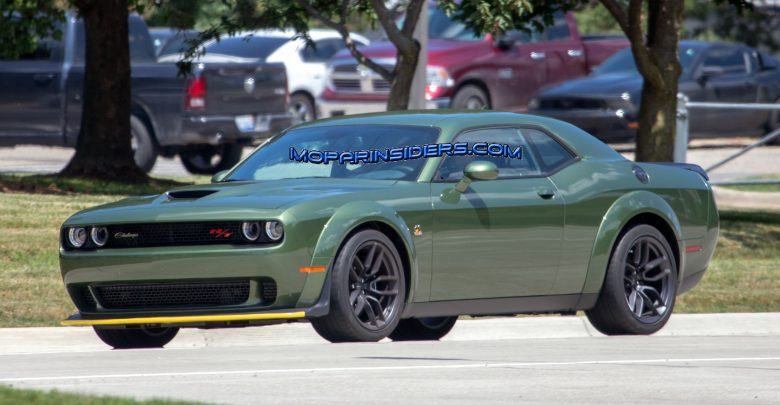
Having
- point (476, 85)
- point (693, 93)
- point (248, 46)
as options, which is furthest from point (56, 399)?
point (248, 46)

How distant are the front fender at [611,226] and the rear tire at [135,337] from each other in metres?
2.44

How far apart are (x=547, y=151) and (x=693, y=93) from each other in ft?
52.0

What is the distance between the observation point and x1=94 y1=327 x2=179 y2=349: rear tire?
9078 mm

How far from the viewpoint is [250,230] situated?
8.16 metres

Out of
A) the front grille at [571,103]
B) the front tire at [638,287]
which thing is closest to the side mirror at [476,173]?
the front tire at [638,287]

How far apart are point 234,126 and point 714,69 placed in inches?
322

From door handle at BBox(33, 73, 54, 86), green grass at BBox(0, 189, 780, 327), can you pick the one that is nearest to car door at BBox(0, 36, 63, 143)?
door handle at BBox(33, 73, 54, 86)

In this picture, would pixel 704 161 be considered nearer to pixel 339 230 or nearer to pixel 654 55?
pixel 654 55

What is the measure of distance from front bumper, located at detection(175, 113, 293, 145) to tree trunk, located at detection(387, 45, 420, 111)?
240 inches

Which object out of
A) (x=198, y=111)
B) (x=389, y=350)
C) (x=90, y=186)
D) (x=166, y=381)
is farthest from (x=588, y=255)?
(x=198, y=111)

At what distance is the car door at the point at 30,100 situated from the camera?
64.5ft

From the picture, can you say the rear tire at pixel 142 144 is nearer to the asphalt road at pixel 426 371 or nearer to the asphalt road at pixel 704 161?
the asphalt road at pixel 704 161

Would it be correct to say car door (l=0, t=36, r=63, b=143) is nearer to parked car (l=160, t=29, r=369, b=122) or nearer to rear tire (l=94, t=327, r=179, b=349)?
parked car (l=160, t=29, r=369, b=122)

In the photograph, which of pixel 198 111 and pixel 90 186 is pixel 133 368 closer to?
pixel 90 186
